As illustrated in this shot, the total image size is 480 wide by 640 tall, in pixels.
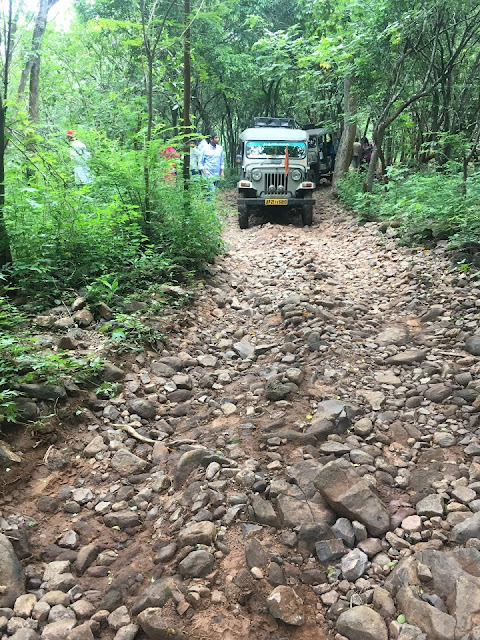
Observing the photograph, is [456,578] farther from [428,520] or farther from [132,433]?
[132,433]

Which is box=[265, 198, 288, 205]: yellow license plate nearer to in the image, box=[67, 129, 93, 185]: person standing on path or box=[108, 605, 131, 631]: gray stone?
box=[67, 129, 93, 185]: person standing on path

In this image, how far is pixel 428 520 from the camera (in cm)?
238

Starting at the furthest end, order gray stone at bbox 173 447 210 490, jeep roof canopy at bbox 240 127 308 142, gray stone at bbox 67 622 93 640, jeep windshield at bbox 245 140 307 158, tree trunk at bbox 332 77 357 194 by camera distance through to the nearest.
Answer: tree trunk at bbox 332 77 357 194 < jeep roof canopy at bbox 240 127 308 142 < jeep windshield at bbox 245 140 307 158 < gray stone at bbox 173 447 210 490 < gray stone at bbox 67 622 93 640

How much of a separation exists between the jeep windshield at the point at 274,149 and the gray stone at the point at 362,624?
11.0 meters

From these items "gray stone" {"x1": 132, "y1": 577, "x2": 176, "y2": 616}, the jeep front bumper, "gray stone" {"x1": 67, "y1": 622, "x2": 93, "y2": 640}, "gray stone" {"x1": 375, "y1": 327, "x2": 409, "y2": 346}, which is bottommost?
"gray stone" {"x1": 67, "y1": 622, "x2": 93, "y2": 640}

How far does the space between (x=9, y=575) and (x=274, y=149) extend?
11.1 metres

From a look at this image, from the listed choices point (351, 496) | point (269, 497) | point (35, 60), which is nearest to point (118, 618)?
point (269, 497)

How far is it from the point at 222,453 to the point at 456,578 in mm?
1535

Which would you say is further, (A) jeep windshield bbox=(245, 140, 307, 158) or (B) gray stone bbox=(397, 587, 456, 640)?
(A) jeep windshield bbox=(245, 140, 307, 158)

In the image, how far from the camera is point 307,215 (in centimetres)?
1135

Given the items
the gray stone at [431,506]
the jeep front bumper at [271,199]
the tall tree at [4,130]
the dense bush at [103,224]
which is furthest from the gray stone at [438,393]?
the jeep front bumper at [271,199]

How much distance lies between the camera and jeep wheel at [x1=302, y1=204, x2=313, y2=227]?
445 inches

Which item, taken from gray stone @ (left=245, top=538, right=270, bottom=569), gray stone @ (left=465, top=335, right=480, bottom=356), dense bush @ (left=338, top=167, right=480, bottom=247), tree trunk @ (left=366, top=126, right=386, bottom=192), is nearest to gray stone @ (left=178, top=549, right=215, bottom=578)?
gray stone @ (left=245, top=538, right=270, bottom=569)

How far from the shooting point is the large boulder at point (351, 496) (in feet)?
7.72
